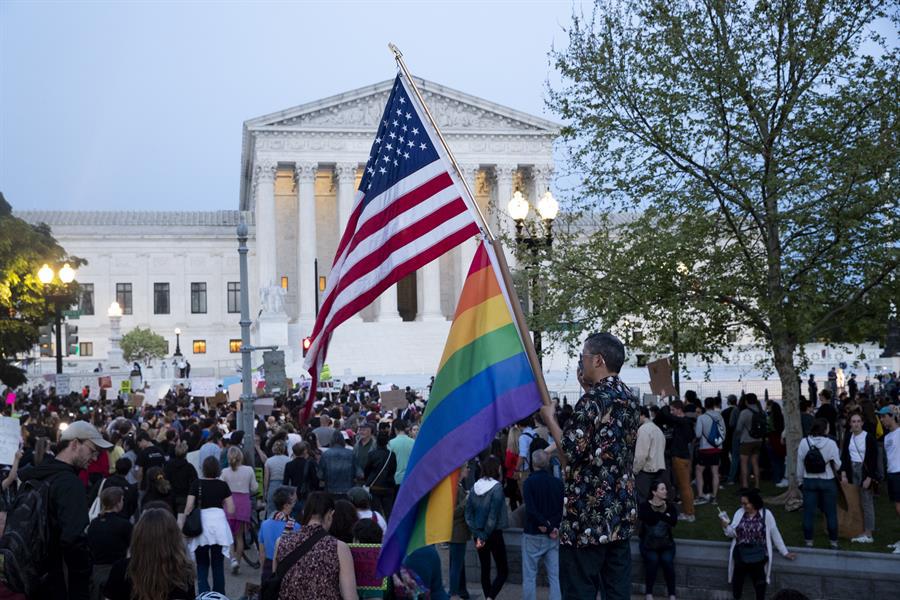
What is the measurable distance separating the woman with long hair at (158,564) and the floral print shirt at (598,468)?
6.11ft

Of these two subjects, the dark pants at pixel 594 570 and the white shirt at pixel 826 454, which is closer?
the dark pants at pixel 594 570

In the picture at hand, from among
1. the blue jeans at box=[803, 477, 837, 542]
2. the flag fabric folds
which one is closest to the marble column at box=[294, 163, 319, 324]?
the blue jeans at box=[803, 477, 837, 542]

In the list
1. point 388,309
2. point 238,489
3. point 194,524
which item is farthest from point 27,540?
point 388,309

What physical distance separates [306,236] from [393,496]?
189ft

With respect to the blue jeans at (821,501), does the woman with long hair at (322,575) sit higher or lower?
higher

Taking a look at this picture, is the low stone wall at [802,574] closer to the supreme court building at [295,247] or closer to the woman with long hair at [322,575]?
the woman with long hair at [322,575]

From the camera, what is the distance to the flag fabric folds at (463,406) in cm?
556

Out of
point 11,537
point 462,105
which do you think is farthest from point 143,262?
point 11,537

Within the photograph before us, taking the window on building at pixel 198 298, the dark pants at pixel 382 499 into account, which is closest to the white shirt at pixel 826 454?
the dark pants at pixel 382 499

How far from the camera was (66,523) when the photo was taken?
608 cm

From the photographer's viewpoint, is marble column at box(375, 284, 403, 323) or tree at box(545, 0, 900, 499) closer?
tree at box(545, 0, 900, 499)

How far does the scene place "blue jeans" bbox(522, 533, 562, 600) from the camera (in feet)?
33.2

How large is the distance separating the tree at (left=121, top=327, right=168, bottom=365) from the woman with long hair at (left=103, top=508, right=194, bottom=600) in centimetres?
6918

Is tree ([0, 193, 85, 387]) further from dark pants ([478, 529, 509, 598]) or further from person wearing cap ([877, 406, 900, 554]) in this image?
person wearing cap ([877, 406, 900, 554])
